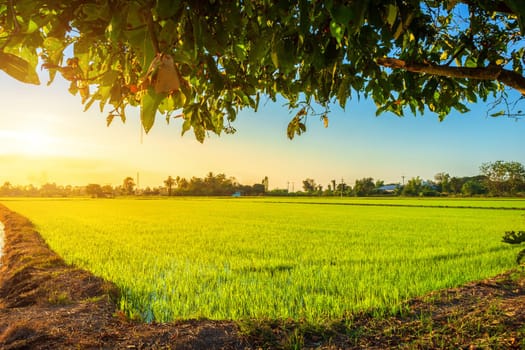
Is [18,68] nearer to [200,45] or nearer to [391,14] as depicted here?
[200,45]

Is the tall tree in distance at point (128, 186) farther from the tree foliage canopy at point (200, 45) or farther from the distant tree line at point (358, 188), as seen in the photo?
the tree foliage canopy at point (200, 45)

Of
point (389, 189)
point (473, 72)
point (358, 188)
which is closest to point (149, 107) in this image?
point (473, 72)

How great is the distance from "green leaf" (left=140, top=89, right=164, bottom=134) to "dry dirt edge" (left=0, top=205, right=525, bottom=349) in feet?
8.38

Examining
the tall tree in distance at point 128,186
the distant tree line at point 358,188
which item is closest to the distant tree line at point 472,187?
the distant tree line at point 358,188

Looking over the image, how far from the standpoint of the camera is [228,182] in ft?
298

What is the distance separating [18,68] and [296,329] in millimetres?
2801

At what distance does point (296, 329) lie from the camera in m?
2.89

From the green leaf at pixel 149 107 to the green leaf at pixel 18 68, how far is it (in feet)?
0.71

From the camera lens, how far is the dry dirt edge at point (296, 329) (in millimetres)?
2740

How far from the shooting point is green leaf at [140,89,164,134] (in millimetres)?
566

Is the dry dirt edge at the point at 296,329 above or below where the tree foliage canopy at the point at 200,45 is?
below

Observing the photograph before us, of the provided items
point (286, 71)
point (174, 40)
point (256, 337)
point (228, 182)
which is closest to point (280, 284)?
point (256, 337)

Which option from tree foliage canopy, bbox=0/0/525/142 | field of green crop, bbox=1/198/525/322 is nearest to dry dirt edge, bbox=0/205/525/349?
field of green crop, bbox=1/198/525/322

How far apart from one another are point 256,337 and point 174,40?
8.45ft
